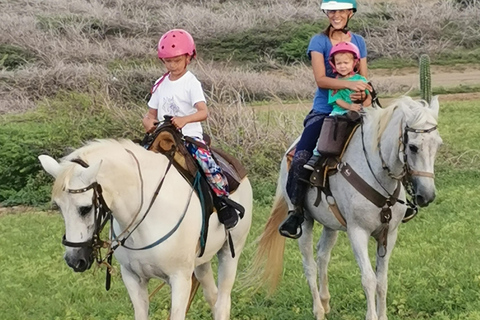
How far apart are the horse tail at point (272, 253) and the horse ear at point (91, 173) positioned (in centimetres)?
288

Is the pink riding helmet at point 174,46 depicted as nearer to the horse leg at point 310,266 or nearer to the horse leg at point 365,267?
the horse leg at point 365,267

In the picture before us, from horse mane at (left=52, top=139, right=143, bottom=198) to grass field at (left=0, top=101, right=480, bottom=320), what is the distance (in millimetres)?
1215

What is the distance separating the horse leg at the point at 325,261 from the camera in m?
6.71

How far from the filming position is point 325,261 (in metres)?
6.80

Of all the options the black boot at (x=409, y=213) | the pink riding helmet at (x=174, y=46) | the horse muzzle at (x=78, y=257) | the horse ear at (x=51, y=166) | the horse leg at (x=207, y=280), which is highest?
the pink riding helmet at (x=174, y=46)

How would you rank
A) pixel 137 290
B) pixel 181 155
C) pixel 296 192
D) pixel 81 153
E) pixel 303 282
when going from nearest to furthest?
pixel 81 153
pixel 137 290
pixel 181 155
pixel 296 192
pixel 303 282

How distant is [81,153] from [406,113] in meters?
2.28

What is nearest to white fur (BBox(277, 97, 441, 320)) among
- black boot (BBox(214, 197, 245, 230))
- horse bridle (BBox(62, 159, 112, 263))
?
black boot (BBox(214, 197, 245, 230))

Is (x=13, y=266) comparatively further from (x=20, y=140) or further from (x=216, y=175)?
(x=20, y=140)

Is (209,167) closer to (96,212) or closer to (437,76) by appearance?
(96,212)

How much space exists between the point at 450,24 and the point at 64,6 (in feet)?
54.0

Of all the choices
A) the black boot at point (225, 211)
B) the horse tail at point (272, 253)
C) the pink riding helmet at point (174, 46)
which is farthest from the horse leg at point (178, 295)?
the horse tail at point (272, 253)

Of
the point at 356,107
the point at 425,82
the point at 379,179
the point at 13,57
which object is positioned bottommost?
the point at 13,57

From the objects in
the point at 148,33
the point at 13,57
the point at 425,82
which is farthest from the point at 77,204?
the point at 148,33
